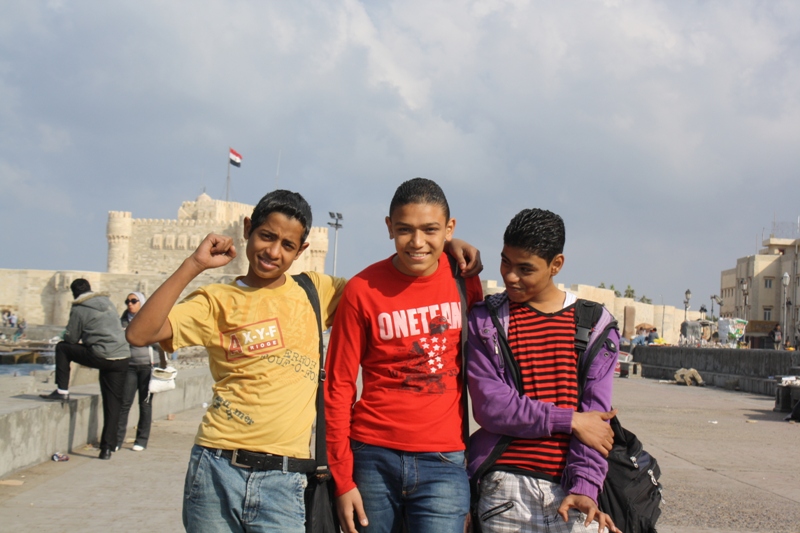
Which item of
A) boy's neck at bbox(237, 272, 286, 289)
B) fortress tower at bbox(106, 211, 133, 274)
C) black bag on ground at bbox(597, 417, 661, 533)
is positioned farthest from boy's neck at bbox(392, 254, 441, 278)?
fortress tower at bbox(106, 211, 133, 274)

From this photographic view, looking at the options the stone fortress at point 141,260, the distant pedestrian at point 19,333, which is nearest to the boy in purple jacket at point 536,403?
the distant pedestrian at point 19,333

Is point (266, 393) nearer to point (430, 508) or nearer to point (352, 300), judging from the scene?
point (352, 300)

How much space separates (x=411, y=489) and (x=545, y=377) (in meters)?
0.51

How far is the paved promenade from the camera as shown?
423 centimetres

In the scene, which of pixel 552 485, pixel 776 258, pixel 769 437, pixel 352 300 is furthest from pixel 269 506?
pixel 776 258

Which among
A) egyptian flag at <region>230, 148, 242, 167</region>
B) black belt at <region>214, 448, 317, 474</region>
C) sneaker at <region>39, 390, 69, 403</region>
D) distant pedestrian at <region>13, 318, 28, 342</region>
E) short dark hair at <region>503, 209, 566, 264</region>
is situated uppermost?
egyptian flag at <region>230, 148, 242, 167</region>

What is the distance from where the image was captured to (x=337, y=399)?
242 centimetres

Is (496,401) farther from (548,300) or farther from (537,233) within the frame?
(537,233)

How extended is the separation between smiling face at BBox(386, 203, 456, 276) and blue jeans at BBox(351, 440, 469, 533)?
0.57 m

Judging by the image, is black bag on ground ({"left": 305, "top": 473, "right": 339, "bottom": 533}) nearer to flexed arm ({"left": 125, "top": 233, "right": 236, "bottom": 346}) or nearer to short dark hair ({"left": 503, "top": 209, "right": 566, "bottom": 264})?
flexed arm ({"left": 125, "top": 233, "right": 236, "bottom": 346})

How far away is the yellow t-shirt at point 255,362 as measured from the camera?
92.9 inches

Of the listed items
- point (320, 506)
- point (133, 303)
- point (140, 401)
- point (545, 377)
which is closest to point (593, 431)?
point (545, 377)

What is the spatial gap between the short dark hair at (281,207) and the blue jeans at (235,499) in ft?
2.42

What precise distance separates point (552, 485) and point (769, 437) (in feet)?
21.5
